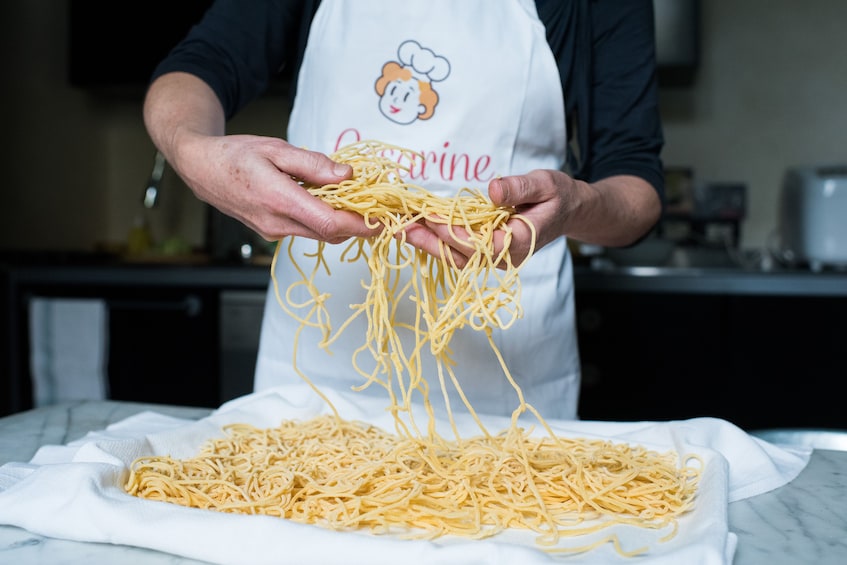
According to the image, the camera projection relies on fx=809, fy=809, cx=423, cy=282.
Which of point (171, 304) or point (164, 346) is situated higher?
point (171, 304)

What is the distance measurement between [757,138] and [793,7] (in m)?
0.41

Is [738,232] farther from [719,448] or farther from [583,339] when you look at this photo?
[719,448]

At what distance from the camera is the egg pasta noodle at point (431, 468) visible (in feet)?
1.99

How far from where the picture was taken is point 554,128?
1.10m

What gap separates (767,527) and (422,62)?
0.69 m

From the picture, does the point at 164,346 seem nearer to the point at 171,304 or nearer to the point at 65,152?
the point at 171,304

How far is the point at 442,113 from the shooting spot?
3.40 ft

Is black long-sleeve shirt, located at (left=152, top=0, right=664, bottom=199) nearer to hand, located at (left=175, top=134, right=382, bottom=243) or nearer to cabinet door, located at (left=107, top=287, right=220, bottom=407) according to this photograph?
hand, located at (left=175, top=134, right=382, bottom=243)

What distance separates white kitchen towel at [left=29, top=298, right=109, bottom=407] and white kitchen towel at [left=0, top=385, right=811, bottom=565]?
1.49m

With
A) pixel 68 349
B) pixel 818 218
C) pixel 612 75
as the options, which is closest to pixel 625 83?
pixel 612 75

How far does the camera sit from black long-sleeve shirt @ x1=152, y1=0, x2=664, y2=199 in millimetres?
1082

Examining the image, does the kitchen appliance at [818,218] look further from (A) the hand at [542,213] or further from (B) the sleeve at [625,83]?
(A) the hand at [542,213]

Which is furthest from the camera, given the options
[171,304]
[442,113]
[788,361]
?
[171,304]

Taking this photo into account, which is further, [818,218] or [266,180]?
[818,218]
